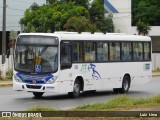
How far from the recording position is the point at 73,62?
22.8 m

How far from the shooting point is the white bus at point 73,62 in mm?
21844

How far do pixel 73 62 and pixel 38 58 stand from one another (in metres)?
1.64

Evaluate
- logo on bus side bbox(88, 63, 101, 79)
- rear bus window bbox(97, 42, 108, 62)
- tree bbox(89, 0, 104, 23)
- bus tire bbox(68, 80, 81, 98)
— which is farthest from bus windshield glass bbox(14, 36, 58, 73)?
tree bbox(89, 0, 104, 23)

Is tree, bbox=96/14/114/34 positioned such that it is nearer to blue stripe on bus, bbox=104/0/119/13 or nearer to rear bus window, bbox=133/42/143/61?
blue stripe on bus, bbox=104/0/119/13

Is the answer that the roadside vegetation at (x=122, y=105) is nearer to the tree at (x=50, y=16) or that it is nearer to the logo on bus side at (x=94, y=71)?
the logo on bus side at (x=94, y=71)

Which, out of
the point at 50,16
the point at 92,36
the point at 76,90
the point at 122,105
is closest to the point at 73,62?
the point at 76,90

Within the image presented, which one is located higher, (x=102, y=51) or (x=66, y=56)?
(x=102, y=51)

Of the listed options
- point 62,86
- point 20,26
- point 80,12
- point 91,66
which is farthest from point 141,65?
point 20,26

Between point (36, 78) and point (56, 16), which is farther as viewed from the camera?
point (56, 16)

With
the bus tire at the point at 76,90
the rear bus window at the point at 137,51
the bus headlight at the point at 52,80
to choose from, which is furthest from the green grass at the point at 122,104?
the rear bus window at the point at 137,51

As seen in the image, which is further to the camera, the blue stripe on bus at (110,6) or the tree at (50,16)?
the blue stripe on bus at (110,6)

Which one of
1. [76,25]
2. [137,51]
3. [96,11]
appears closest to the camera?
[137,51]

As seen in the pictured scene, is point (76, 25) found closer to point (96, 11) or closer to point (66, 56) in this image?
point (96, 11)

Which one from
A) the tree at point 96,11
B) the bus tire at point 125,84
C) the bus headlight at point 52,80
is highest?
the tree at point 96,11
